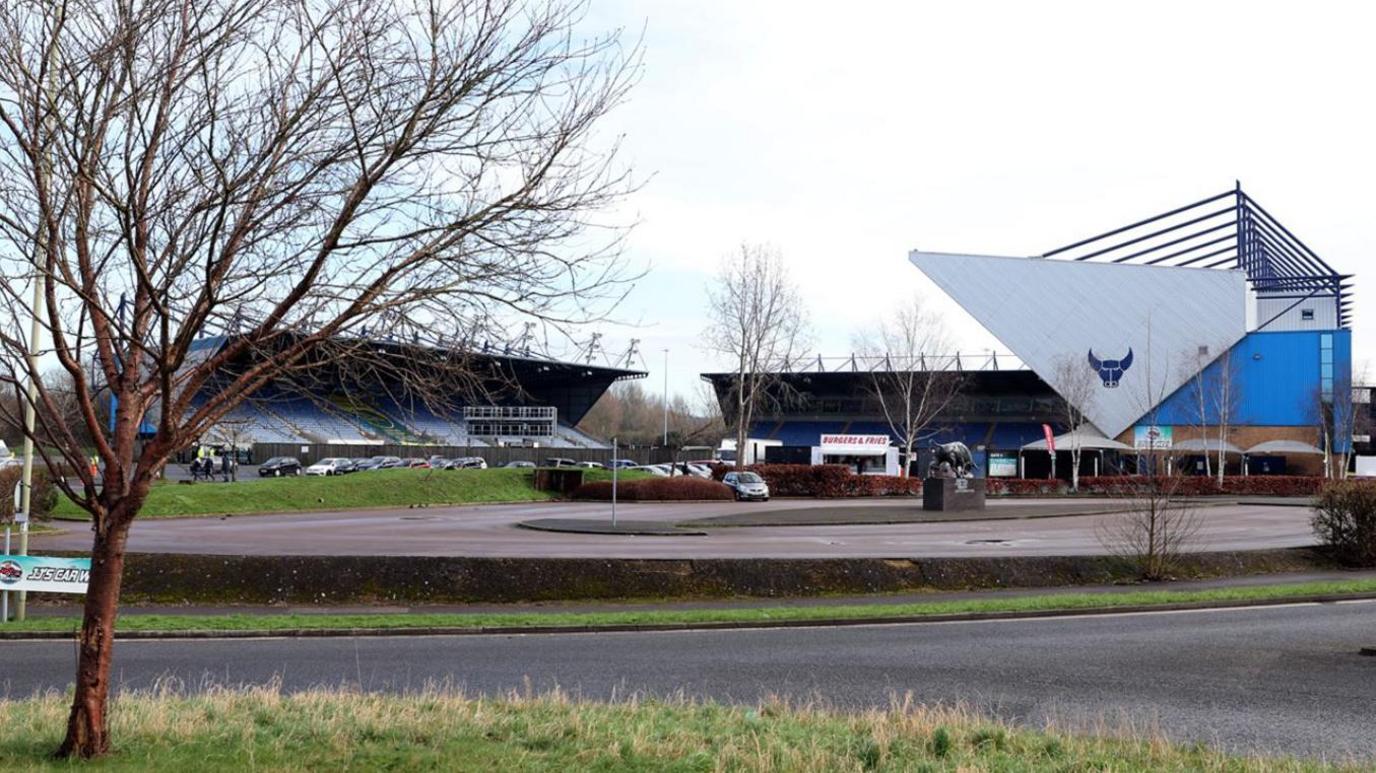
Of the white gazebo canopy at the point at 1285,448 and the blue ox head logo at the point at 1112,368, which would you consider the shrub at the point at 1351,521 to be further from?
the blue ox head logo at the point at 1112,368

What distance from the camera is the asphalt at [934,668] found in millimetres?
10297

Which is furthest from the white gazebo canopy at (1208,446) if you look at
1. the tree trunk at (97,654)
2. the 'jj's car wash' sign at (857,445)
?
the tree trunk at (97,654)

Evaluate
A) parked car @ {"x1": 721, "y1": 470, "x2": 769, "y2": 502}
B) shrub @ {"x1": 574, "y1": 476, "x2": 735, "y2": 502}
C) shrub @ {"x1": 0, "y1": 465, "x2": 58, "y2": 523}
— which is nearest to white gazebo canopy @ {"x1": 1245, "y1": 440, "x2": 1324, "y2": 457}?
parked car @ {"x1": 721, "y1": 470, "x2": 769, "y2": 502}

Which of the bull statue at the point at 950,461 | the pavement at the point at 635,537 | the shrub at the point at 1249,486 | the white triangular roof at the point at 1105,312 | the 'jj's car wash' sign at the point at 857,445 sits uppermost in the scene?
the white triangular roof at the point at 1105,312

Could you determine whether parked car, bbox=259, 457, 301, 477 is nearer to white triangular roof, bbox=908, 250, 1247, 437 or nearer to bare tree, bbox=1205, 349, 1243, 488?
white triangular roof, bbox=908, 250, 1247, 437

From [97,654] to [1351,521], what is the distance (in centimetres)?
2534

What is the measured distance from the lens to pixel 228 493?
135 ft

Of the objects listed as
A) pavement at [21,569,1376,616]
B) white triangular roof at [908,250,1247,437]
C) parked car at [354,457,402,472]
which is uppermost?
white triangular roof at [908,250,1247,437]

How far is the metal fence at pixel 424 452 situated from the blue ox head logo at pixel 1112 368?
31135 mm

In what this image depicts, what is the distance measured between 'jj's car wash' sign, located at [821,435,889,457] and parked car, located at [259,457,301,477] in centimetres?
2943

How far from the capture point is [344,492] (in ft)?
148

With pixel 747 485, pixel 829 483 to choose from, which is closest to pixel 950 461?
pixel 747 485

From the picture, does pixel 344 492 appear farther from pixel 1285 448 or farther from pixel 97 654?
pixel 1285 448

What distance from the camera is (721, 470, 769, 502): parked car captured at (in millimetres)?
49906
